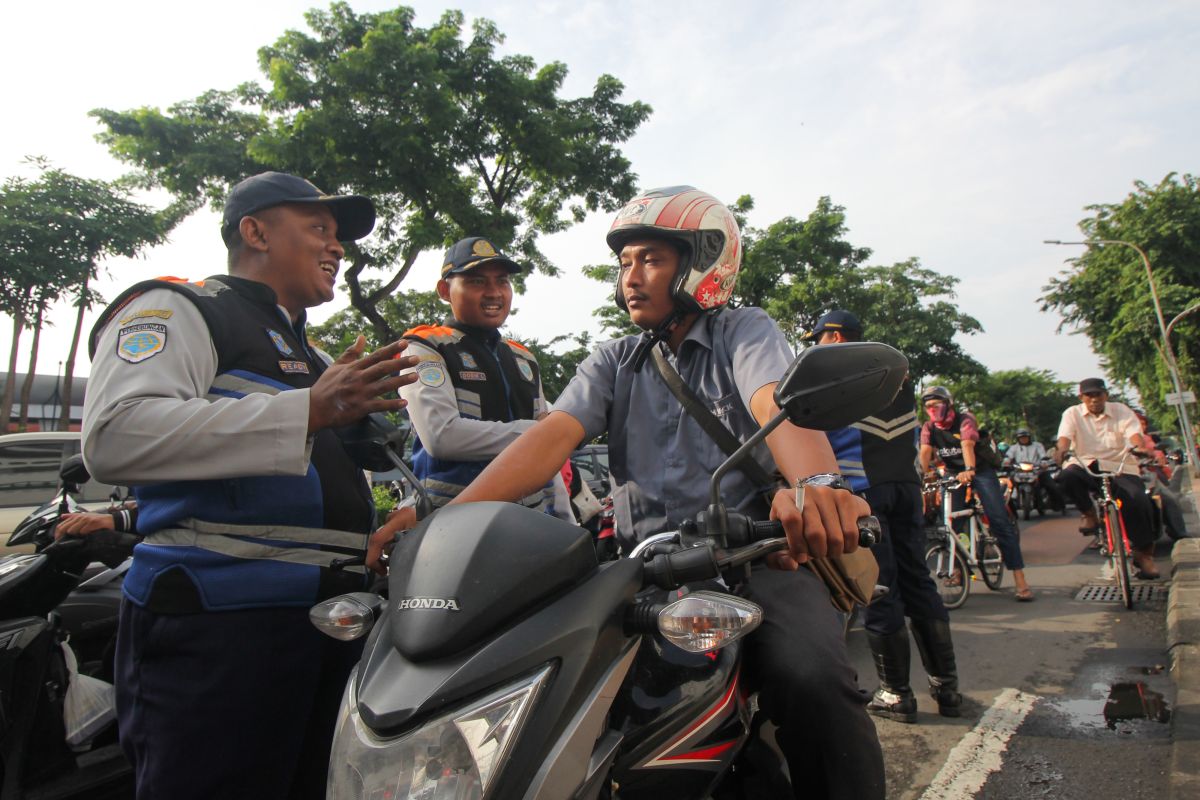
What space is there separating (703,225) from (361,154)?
13.2 m

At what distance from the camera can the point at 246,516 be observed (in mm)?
1688

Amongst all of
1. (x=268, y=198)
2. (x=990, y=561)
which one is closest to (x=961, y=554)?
(x=990, y=561)

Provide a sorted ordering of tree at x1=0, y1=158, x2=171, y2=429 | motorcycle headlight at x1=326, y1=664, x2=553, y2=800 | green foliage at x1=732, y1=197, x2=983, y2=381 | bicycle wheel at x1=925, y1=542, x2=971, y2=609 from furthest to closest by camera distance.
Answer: green foliage at x1=732, y1=197, x2=983, y2=381 < tree at x1=0, y1=158, x2=171, y2=429 < bicycle wheel at x1=925, y1=542, x2=971, y2=609 < motorcycle headlight at x1=326, y1=664, x2=553, y2=800

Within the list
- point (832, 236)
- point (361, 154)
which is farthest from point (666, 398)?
point (832, 236)

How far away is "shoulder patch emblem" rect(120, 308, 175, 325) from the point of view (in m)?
1.65

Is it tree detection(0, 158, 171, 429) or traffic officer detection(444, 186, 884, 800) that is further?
tree detection(0, 158, 171, 429)

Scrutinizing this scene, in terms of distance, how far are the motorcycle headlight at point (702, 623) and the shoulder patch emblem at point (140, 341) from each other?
1225 millimetres

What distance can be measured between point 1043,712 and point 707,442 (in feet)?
9.76

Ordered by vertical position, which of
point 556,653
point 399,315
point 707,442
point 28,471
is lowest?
point 556,653

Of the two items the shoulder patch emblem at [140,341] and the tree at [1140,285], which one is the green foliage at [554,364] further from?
the tree at [1140,285]

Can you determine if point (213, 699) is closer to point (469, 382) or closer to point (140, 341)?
point (140, 341)

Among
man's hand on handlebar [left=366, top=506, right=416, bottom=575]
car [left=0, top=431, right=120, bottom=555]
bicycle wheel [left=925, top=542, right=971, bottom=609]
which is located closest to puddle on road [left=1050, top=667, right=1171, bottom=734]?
bicycle wheel [left=925, top=542, right=971, bottom=609]

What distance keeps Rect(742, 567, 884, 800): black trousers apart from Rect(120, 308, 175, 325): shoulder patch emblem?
1440mm

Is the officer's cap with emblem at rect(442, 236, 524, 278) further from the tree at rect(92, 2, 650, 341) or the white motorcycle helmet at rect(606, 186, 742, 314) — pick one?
the tree at rect(92, 2, 650, 341)
